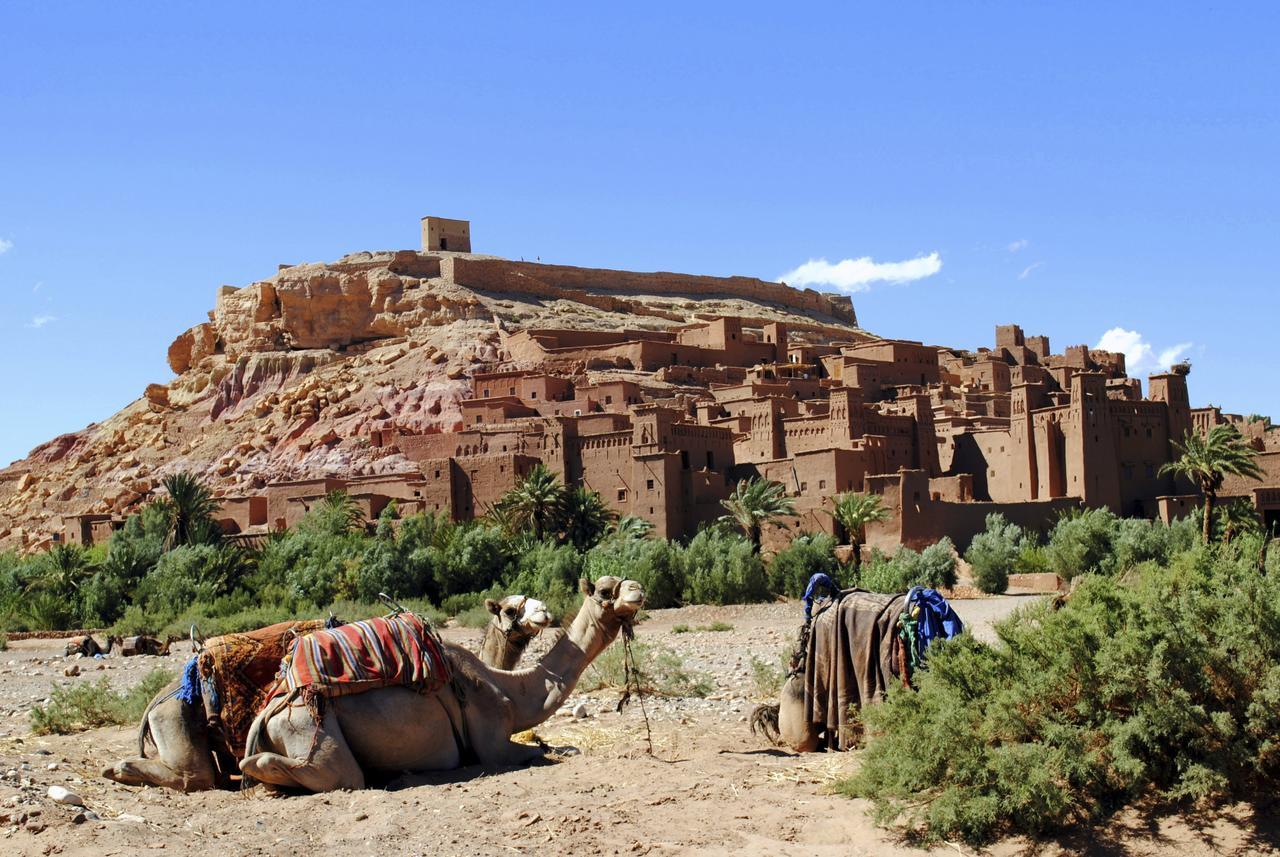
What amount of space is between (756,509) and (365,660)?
2751 cm

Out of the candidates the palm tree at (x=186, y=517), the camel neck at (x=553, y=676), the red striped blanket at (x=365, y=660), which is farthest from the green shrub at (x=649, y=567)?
the red striped blanket at (x=365, y=660)

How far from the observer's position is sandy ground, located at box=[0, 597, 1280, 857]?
814cm

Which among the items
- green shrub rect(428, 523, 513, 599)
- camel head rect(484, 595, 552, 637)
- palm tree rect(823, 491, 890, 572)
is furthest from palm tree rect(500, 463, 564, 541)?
camel head rect(484, 595, 552, 637)

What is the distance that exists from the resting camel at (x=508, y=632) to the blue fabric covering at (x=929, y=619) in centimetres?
249

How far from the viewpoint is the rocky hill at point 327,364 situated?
57625mm

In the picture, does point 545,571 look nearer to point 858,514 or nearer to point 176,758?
point 858,514

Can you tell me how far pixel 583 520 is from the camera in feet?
125

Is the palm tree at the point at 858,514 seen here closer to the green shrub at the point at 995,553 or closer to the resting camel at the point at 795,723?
the green shrub at the point at 995,553

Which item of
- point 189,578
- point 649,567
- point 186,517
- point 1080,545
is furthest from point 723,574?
point 186,517

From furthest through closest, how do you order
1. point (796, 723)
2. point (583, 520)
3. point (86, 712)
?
point (583, 520)
point (86, 712)
point (796, 723)

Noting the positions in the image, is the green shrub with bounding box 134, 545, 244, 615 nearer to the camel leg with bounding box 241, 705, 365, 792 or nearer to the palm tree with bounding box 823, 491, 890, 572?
the palm tree with bounding box 823, 491, 890, 572

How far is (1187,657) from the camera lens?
8398 millimetres

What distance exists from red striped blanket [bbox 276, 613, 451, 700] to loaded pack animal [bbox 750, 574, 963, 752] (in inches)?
96.3

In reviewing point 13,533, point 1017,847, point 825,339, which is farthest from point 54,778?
point 825,339
